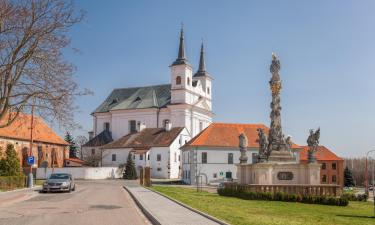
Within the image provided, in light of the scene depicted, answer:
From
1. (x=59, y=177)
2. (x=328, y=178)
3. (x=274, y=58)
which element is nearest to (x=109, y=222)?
(x=59, y=177)

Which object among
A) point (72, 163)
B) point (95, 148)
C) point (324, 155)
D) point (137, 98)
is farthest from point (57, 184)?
point (324, 155)

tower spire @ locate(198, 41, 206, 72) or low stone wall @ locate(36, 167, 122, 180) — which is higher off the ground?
tower spire @ locate(198, 41, 206, 72)

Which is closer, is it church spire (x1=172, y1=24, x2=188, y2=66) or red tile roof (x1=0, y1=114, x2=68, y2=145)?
red tile roof (x1=0, y1=114, x2=68, y2=145)

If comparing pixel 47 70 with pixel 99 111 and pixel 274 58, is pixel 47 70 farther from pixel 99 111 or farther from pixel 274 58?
pixel 99 111

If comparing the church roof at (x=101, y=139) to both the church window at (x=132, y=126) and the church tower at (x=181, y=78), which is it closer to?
the church window at (x=132, y=126)

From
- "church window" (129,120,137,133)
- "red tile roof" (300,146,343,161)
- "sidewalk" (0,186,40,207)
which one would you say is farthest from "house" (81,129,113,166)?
"sidewalk" (0,186,40,207)

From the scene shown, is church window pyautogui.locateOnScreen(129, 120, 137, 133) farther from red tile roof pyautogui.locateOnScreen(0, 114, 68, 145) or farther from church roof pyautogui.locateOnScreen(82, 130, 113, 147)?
red tile roof pyautogui.locateOnScreen(0, 114, 68, 145)

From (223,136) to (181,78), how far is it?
1033 inches

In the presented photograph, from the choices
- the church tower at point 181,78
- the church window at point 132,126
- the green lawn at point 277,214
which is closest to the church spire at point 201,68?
the church tower at point 181,78

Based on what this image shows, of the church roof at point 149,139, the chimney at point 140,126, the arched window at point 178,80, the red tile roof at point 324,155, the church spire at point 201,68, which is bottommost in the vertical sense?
the red tile roof at point 324,155

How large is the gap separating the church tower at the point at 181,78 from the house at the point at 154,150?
911 cm

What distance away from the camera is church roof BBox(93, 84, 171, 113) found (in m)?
94.8

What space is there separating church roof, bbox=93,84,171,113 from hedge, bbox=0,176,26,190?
54.5m

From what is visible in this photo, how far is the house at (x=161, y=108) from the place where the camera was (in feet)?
295
